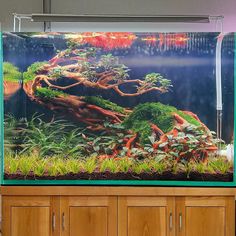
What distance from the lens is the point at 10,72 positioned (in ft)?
8.66

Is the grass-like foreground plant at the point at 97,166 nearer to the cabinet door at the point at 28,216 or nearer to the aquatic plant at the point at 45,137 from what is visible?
the aquatic plant at the point at 45,137

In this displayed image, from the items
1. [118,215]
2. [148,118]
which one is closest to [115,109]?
[148,118]

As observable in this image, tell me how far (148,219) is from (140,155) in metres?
0.43

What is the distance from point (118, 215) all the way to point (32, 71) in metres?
1.12

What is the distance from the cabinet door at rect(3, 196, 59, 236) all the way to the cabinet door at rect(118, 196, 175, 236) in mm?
545

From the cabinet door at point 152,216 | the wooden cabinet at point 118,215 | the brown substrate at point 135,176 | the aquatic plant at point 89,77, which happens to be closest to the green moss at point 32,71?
the aquatic plant at point 89,77

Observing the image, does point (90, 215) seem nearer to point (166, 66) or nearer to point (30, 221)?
point (30, 221)

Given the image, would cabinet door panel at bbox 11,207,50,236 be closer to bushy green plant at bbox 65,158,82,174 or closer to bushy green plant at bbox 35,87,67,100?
bushy green plant at bbox 65,158,82,174

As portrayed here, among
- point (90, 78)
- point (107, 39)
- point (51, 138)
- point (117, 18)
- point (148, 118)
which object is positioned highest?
point (117, 18)

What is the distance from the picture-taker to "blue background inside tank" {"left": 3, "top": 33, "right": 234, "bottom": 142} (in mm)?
2625

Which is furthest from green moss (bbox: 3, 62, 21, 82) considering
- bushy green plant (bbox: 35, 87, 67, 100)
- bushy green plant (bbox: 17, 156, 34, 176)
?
bushy green plant (bbox: 17, 156, 34, 176)

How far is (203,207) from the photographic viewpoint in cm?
263

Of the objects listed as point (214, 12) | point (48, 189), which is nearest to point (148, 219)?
point (48, 189)

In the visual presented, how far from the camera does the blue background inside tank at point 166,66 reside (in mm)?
2625
